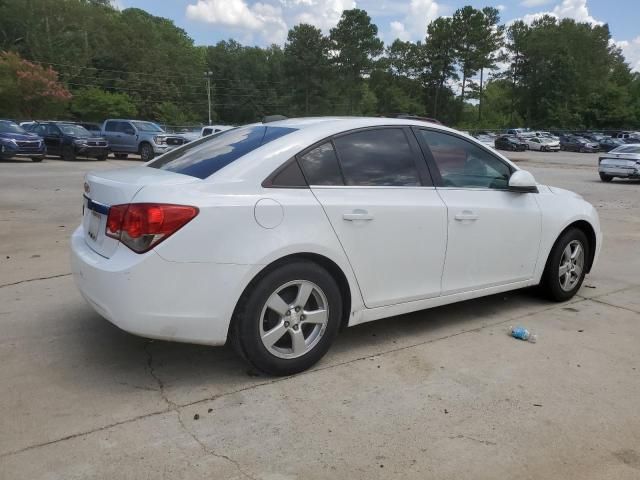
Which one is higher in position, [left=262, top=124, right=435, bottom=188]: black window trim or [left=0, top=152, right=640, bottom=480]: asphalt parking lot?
[left=262, top=124, right=435, bottom=188]: black window trim

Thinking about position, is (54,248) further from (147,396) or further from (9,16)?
(9,16)

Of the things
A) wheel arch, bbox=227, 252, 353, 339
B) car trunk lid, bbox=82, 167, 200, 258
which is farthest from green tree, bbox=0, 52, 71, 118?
wheel arch, bbox=227, 252, 353, 339

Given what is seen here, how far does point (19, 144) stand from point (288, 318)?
72.0 feet

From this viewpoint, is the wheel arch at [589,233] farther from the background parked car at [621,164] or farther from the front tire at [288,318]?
the background parked car at [621,164]

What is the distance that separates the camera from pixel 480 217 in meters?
4.34

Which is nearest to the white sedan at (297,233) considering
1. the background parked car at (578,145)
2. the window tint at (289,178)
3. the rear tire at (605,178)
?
the window tint at (289,178)

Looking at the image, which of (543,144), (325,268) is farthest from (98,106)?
(325,268)

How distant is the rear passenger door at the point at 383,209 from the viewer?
3682mm

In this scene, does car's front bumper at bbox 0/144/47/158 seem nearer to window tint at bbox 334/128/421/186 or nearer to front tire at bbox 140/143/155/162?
front tire at bbox 140/143/155/162

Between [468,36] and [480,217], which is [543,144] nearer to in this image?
[468,36]

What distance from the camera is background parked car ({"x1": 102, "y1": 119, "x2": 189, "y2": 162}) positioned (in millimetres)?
24544

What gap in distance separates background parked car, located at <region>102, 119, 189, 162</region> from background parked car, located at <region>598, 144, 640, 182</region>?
16704 mm

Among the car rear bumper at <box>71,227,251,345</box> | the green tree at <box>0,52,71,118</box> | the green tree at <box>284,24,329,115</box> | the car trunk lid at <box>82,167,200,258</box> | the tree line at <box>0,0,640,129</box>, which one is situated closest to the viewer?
the car rear bumper at <box>71,227,251,345</box>

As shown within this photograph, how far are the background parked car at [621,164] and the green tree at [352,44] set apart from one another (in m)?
61.0
